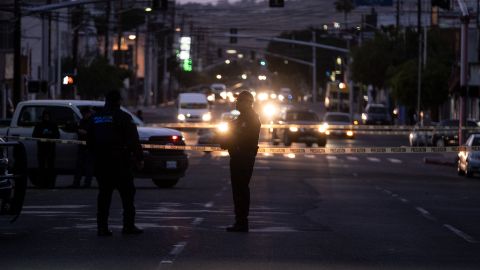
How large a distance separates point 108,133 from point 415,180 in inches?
796

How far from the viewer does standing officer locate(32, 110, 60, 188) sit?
2842 centimetres

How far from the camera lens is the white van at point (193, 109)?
85250 mm

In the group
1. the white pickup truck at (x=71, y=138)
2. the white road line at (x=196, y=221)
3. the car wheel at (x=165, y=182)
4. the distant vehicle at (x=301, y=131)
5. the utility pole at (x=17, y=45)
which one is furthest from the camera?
the distant vehicle at (x=301, y=131)

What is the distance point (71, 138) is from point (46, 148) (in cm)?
129

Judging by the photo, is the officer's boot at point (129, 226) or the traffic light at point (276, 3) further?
the traffic light at point (276, 3)

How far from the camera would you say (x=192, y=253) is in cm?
1494

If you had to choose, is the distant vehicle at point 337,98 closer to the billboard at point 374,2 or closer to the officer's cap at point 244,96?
the billboard at point 374,2

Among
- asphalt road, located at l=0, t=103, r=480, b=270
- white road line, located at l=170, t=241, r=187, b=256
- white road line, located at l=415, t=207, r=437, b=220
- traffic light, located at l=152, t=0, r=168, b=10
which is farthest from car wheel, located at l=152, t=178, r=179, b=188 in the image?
traffic light, located at l=152, t=0, r=168, b=10

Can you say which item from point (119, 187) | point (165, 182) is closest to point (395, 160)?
point (165, 182)

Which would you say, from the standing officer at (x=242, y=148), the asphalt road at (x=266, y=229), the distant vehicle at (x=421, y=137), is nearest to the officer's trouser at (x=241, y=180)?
the standing officer at (x=242, y=148)

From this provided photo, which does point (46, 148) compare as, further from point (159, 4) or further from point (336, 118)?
point (336, 118)

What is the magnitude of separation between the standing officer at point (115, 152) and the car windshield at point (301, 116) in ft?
140

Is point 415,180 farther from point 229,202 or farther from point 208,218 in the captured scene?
point 208,218

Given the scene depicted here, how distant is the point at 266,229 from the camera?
18.3 meters
